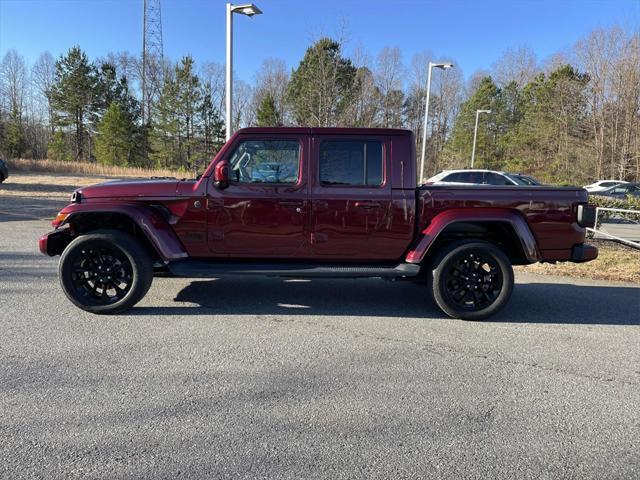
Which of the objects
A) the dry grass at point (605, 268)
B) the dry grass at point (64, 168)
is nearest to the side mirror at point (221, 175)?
the dry grass at point (605, 268)

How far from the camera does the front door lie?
476 cm

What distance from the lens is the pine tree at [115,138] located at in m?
44.6

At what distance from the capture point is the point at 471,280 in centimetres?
491

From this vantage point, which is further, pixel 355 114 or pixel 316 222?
pixel 355 114

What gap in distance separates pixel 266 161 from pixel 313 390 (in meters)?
2.64

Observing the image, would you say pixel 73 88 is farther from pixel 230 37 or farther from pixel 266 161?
pixel 266 161

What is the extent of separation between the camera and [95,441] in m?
2.55

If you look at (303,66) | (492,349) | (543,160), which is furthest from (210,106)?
(492,349)

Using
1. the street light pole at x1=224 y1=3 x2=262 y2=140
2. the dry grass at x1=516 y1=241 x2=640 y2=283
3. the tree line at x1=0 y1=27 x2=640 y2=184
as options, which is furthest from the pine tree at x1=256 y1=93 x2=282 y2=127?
the dry grass at x1=516 y1=241 x2=640 y2=283

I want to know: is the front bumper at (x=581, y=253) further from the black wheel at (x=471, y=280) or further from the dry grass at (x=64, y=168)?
the dry grass at (x=64, y=168)

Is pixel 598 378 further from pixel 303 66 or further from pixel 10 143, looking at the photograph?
pixel 10 143

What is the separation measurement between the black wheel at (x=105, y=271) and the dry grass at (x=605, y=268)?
5989 millimetres

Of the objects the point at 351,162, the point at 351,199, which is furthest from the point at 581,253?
the point at 351,162

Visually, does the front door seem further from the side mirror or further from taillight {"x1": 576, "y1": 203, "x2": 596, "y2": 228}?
taillight {"x1": 576, "y1": 203, "x2": 596, "y2": 228}
